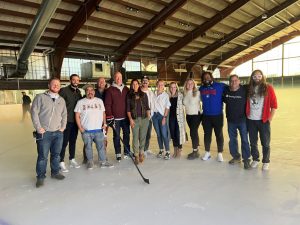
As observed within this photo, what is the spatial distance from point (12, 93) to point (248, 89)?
8.45 meters

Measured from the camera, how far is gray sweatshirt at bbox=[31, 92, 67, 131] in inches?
103

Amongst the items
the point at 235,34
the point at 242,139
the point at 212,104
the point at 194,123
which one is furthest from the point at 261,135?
the point at 235,34

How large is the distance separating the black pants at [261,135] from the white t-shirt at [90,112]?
1.73m

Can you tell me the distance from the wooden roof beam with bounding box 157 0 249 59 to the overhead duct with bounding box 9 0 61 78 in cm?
708

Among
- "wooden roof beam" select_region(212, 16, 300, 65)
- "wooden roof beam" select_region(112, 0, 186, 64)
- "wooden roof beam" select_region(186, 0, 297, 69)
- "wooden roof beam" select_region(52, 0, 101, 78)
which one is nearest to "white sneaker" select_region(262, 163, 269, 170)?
"wooden roof beam" select_region(52, 0, 101, 78)

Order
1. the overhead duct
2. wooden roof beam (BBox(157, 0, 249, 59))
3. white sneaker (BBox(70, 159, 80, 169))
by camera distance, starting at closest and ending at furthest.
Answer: white sneaker (BBox(70, 159, 80, 169))
the overhead duct
wooden roof beam (BBox(157, 0, 249, 59))

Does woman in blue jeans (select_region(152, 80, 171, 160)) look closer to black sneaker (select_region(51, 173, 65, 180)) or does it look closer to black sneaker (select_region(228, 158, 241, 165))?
black sneaker (select_region(228, 158, 241, 165))

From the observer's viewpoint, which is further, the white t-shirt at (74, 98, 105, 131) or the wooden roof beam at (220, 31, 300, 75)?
the wooden roof beam at (220, 31, 300, 75)

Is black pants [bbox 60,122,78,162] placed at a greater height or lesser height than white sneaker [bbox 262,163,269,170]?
greater

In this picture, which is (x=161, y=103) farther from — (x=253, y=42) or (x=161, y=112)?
(x=253, y=42)

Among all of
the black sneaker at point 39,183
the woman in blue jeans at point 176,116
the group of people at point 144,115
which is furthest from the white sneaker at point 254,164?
the black sneaker at point 39,183

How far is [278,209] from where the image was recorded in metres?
1.99

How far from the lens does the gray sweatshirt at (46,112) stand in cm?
261

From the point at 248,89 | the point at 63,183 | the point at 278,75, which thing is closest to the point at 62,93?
the point at 63,183
